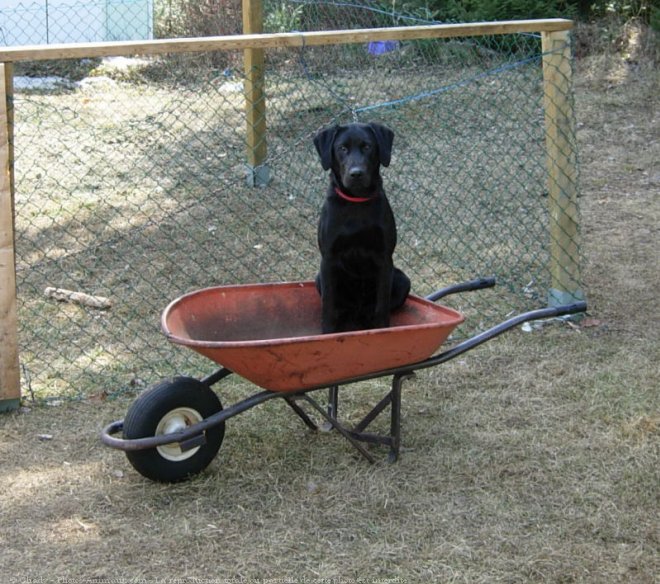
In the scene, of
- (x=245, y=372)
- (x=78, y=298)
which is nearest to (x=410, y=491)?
(x=245, y=372)

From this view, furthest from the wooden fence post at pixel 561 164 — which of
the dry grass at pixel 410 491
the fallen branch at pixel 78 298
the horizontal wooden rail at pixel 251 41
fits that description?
the fallen branch at pixel 78 298

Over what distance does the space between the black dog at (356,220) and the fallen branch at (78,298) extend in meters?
2.07

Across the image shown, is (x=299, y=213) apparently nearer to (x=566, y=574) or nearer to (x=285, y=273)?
(x=285, y=273)

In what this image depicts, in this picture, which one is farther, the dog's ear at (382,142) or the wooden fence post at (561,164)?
the wooden fence post at (561,164)

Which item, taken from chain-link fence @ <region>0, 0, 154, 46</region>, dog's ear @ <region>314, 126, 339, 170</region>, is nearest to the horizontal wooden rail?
dog's ear @ <region>314, 126, 339, 170</region>

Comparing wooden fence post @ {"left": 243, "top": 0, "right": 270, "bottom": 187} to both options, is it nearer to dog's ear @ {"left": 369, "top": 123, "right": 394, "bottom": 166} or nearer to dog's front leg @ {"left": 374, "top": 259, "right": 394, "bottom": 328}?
dog's ear @ {"left": 369, "top": 123, "right": 394, "bottom": 166}

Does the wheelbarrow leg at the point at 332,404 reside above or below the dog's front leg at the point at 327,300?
below

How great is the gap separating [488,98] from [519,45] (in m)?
1.12

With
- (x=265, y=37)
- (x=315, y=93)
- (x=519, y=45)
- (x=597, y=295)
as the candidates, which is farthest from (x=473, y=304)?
(x=519, y=45)

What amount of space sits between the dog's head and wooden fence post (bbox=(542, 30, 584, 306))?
155 cm

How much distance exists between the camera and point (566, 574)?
3.17 m

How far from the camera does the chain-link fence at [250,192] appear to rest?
5.50 m

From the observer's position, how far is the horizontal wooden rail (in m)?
4.15

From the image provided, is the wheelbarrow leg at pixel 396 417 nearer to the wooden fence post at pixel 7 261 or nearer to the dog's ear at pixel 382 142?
the dog's ear at pixel 382 142
